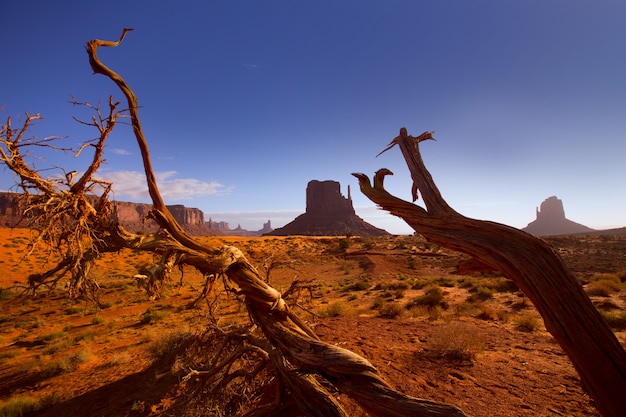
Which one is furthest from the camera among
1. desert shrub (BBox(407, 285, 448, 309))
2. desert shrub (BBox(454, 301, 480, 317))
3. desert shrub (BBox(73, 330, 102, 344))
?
desert shrub (BBox(407, 285, 448, 309))

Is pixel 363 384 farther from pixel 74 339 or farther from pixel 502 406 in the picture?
pixel 74 339

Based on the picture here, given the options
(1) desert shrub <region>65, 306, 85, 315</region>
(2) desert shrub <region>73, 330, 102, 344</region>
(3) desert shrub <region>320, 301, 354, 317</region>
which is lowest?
(1) desert shrub <region>65, 306, 85, 315</region>

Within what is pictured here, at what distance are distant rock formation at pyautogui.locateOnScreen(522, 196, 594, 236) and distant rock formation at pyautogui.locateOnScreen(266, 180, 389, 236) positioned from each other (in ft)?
338

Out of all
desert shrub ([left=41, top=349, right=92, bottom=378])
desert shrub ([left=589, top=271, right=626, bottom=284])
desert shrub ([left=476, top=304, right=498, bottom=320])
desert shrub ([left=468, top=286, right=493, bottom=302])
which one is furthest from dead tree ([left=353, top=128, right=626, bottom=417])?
desert shrub ([left=589, top=271, right=626, bottom=284])

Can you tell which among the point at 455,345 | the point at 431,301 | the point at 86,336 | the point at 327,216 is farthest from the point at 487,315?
the point at 327,216

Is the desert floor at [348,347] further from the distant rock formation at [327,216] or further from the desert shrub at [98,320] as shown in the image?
the distant rock formation at [327,216]

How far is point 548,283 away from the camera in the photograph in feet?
5.96

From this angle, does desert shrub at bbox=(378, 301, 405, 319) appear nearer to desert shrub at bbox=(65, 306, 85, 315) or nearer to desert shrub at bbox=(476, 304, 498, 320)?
desert shrub at bbox=(476, 304, 498, 320)

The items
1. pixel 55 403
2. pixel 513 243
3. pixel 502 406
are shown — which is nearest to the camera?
pixel 513 243

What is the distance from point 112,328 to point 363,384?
11615mm

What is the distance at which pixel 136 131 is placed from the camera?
298cm

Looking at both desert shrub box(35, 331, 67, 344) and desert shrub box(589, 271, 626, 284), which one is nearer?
desert shrub box(35, 331, 67, 344)

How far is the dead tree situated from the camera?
1.64 metres

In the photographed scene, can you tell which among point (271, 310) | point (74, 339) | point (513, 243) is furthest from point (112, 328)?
point (513, 243)
